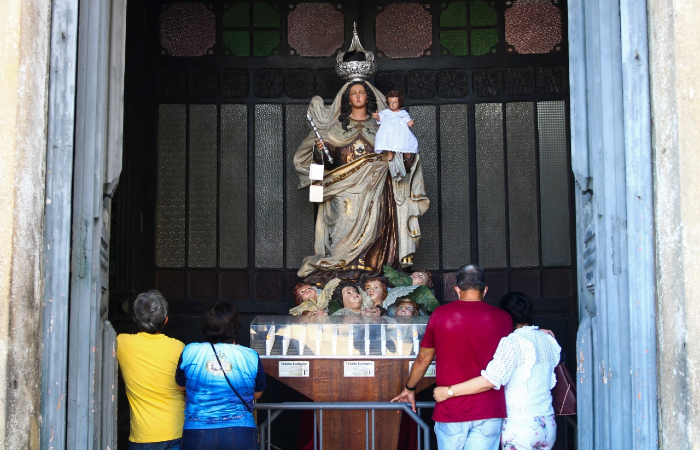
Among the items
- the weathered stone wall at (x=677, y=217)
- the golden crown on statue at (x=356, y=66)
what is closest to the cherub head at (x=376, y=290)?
the golden crown on statue at (x=356, y=66)

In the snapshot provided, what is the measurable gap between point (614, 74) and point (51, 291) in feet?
10.2

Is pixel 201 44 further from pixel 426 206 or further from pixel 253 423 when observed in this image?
pixel 253 423

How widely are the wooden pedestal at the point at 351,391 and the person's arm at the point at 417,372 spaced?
0.39 metres

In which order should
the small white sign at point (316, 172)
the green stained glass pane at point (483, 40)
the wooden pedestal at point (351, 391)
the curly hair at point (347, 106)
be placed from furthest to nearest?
the green stained glass pane at point (483, 40) → the curly hair at point (347, 106) → the small white sign at point (316, 172) → the wooden pedestal at point (351, 391)

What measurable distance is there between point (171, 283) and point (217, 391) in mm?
4187

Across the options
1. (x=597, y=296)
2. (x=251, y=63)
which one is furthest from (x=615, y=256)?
(x=251, y=63)

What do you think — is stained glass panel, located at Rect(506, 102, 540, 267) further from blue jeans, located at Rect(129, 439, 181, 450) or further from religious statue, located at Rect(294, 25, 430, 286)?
blue jeans, located at Rect(129, 439, 181, 450)

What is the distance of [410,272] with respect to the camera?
778 cm

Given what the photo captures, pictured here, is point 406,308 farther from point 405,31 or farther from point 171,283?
point 405,31

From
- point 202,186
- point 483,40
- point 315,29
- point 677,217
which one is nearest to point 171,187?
point 202,186

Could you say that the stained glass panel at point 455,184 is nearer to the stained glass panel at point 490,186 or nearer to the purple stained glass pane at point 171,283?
the stained glass panel at point 490,186

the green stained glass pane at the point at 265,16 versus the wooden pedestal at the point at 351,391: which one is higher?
the green stained glass pane at the point at 265,16

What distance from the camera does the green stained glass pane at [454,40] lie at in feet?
28.5

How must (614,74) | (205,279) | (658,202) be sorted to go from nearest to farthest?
(658,202), (614,74), (205,279)
